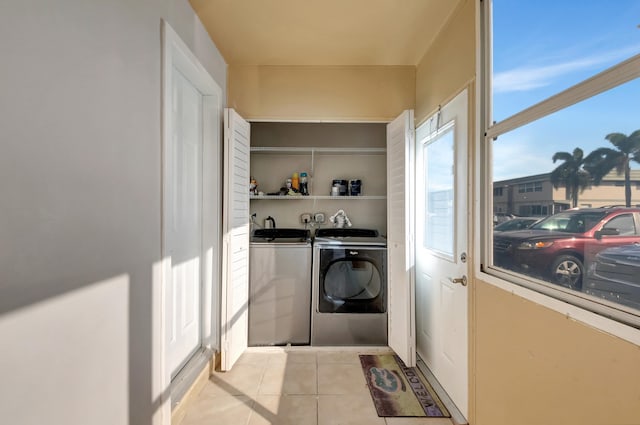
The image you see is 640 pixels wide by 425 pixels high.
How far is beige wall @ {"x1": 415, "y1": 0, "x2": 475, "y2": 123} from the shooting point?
1.70 m

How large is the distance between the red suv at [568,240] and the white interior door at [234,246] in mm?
1851

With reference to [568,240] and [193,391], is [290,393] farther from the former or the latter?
[568,240]

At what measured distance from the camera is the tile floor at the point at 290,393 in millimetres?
1780

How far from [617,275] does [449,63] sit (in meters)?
1.60

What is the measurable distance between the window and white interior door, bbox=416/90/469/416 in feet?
1.03

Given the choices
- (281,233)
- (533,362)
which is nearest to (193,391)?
(281,233)

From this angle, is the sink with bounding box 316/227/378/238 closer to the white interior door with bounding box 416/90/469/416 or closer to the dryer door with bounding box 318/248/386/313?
the dryer door with bounding box 318/248/386/313

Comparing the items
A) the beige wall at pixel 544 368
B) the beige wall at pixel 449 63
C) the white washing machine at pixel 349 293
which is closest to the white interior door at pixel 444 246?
the beige wall at pixel 449 63

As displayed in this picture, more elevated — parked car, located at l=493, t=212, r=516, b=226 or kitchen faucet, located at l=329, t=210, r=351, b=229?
parked car, located at l=493, t=212, r=516, b=226

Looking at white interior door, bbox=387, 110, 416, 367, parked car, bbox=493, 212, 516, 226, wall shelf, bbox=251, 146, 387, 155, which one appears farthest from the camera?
wall shelf, bbox=251, 146, 387, 155

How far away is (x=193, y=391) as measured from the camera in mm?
1930

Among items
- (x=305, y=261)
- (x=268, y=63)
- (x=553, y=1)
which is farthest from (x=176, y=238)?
(x=553, y=1)

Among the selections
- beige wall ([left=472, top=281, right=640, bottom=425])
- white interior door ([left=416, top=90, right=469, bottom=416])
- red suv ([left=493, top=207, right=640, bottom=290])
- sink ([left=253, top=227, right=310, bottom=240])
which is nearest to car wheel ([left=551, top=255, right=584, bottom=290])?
red suv ([left=493, top=207, right=640, bottom=290])

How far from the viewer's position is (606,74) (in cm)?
89
